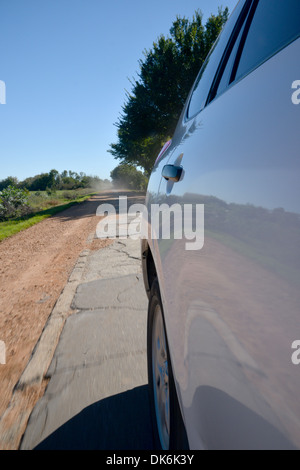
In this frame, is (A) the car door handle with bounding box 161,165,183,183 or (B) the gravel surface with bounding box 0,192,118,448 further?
(B) the gravel surface with bounding box 0,192,118,448

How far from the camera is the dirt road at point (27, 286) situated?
278 centimetres

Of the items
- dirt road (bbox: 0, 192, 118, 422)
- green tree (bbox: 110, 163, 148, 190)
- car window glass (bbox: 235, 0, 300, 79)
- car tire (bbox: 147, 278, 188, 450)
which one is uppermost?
green tree (bbox: 110, 163, 148, 190)

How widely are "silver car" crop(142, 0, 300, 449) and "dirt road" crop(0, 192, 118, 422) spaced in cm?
179

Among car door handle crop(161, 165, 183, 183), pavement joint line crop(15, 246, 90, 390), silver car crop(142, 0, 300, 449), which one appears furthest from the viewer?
pavement joint line crop(15, 246, 90, 390)

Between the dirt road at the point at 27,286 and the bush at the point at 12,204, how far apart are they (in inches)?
300

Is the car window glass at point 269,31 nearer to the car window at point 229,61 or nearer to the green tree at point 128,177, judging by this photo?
the car window at point 229,61

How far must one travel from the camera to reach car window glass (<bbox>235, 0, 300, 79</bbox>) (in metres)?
0.81

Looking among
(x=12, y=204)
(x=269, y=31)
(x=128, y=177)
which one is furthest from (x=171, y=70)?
(x=128, y=177)

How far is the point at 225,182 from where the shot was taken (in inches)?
34.4

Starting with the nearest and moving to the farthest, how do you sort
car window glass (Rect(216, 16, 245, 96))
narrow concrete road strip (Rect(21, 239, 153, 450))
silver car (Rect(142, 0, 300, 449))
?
silver car (Rect(142, 0, 300, 449)), car window glass (Rect(216, 16, 245, 96)), narrow concrete road strip (Rect(21, 239, 153, 450))

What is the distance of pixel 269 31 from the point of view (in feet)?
3.07

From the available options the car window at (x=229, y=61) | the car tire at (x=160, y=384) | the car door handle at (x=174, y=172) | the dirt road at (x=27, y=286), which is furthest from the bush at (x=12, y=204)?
the car window at (x=229, y=61)

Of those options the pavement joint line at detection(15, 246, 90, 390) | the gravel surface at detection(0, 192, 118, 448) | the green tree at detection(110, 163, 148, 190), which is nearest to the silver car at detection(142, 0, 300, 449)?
the pavement joint line at detection(15, 246, 90, 390)

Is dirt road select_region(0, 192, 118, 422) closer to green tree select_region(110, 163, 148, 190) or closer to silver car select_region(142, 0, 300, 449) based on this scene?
silver car select_region(142, 0, 300, 449)
